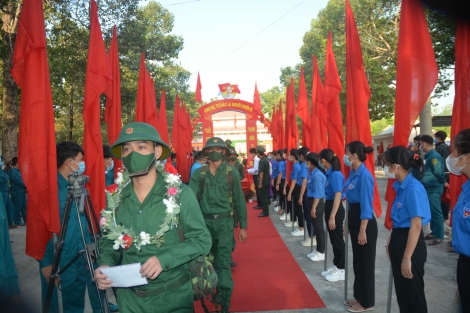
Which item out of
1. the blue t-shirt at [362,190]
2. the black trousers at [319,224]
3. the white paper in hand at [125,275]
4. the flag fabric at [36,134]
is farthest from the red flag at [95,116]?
the black trousers at [319,224]

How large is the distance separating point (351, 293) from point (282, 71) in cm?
3487

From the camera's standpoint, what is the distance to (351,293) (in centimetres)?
524

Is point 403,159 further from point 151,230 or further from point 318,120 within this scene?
point 318,120

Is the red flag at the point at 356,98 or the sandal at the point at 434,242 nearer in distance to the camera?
the red flag at the point at 356,98

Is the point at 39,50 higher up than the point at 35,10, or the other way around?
the point at 35,10

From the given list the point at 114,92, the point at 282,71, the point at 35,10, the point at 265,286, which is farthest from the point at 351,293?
the point at 282,71

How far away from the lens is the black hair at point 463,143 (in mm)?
2865

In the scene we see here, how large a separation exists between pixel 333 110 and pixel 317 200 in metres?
1.74

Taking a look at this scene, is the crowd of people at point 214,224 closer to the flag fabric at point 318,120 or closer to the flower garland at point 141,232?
the flower garland at point 141,232

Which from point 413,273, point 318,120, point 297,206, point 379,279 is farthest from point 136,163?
point 318,120

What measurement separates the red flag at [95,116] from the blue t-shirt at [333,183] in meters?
3.25

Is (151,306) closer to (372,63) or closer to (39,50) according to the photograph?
(39,50)

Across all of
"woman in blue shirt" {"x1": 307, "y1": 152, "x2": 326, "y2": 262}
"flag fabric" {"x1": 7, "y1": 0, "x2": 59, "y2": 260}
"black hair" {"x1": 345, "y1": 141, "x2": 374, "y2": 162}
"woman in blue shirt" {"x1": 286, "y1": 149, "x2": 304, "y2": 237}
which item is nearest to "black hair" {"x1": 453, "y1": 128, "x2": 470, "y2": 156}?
"black hair" {"x1": 345, "y1": 141, "x2": 374, "y2": 162}

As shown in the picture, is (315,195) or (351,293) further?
(315,195)
